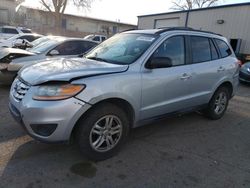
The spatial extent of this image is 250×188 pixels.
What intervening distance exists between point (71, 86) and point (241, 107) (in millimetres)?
5177

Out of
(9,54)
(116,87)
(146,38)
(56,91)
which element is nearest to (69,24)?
(9,54)

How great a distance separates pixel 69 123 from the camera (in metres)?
2.86

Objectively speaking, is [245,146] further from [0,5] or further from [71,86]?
[0,5]

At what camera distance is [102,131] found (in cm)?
321

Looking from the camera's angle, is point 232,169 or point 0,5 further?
point 0,5

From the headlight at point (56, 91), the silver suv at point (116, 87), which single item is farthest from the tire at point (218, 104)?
the headlight at point (56, 91)

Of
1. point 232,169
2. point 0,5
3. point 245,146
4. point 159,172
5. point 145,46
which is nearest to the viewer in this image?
point 159,172

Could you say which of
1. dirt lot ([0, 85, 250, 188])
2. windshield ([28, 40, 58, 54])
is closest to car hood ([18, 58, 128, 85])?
dirt lot ([0, 85, 250, 188])

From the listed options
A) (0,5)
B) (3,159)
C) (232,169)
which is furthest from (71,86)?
(0,5)

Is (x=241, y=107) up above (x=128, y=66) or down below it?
below

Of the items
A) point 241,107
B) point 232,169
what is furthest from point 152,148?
point 241,107

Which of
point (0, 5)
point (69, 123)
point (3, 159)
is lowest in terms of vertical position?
point (3, 159)

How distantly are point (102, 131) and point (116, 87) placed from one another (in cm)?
62

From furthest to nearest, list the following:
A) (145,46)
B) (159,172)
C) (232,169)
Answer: (145,46) < (232,169) < (159,172)
